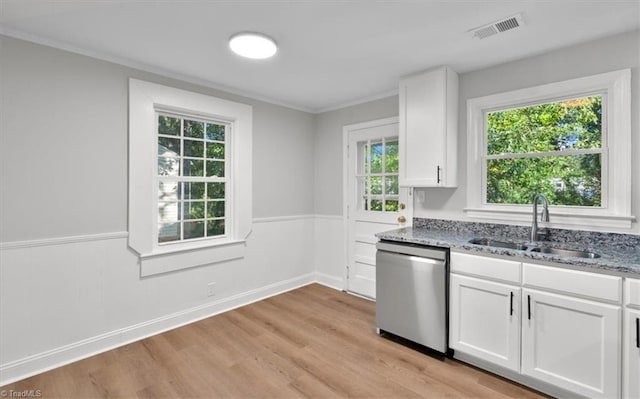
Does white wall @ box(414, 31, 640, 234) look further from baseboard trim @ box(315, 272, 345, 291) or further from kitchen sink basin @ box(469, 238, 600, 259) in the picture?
baseboard trim @ box(315, 272, 345, 291)

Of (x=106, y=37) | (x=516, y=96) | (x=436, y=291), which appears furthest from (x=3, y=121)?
(x=516, y=96)

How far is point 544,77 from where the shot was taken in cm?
254

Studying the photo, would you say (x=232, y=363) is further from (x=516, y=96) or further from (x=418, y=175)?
(x=516, y=96)

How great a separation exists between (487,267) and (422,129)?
136cm

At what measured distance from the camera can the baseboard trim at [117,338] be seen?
2.19 metres

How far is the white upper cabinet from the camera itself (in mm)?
2787

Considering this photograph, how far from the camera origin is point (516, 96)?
2.67 meters

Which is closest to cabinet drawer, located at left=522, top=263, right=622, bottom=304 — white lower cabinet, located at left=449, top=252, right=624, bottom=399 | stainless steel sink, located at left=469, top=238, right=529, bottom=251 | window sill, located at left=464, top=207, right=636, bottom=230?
white lower cabinet, located at left=449, top=252, right=624, bottom=399

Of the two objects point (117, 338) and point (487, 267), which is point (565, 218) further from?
point (117, 338)

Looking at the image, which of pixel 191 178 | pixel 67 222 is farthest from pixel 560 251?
pixel 67 222

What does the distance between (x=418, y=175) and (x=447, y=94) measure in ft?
2.53

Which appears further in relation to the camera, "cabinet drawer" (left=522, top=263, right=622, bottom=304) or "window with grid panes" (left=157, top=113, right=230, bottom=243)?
"window with grid panes" (left=157, top=113, right=230, bottom=243)

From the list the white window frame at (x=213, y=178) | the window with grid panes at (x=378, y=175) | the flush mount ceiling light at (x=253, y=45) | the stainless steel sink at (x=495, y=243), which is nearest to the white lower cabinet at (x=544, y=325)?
the stainless steel sink at (x=495, y=243)

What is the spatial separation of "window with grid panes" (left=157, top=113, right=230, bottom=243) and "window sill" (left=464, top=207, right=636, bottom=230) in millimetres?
2623
